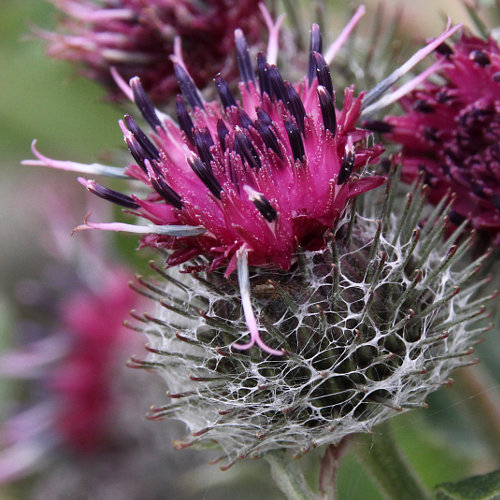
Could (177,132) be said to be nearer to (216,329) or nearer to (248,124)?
(248,124)

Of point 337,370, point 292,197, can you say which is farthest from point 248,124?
point 337,370

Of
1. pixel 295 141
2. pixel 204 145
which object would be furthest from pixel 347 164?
pixel 204 145

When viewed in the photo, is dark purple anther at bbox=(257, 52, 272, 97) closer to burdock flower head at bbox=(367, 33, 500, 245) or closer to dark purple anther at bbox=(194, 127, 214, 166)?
dark purple anther at bbox=(194, 127, 214, 166)

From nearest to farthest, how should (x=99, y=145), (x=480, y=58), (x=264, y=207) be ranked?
(x=264, y=207) < (x=480, y=58) < (x=99, y=145)

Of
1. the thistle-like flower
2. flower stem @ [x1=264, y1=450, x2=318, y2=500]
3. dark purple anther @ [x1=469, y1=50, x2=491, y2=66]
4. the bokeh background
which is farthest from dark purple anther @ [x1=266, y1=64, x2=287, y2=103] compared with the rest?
flower stem @ [x1=264, y1=450, x2=318, y2=500]

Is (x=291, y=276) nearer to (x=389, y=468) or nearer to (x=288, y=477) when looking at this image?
(x=288, y=477)

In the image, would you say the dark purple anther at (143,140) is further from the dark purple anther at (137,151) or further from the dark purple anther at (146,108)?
the dark purple anther at (146,108)
